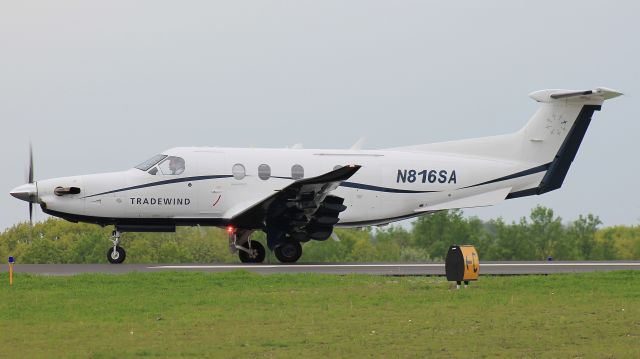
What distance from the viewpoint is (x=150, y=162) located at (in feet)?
95.1

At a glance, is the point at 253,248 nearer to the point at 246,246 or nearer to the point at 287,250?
the point at 246,246

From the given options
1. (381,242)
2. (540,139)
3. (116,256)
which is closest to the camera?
(116,256)

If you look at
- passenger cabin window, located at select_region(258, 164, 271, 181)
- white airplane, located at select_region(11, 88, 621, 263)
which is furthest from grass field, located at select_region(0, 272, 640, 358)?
A: passenger cabin window, located at select_region(258, 164, 271, 181)

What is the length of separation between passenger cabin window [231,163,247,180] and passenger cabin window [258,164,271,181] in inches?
16.8

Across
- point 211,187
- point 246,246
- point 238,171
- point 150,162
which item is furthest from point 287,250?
point 150,162

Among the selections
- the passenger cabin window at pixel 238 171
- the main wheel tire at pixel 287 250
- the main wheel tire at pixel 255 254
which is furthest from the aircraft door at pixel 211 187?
the main wheel tire at pixel 287 250

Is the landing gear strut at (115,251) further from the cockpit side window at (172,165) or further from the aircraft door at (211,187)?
the aircraft door at (211,187)

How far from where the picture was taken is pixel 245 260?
30.7m

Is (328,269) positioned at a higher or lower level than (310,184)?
lower

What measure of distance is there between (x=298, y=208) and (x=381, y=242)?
35960mm

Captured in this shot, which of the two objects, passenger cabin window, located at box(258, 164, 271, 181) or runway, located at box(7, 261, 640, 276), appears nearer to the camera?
runway, located at box(7, 261, 640, 276)

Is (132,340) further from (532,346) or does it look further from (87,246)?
(87,246)

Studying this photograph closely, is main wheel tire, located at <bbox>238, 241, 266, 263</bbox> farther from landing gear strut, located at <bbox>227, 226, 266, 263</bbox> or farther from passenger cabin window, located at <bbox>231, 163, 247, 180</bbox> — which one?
passenger cabin window, located at <bbox>231, 163, 247, 180</bbox>

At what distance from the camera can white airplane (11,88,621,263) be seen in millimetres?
28062
